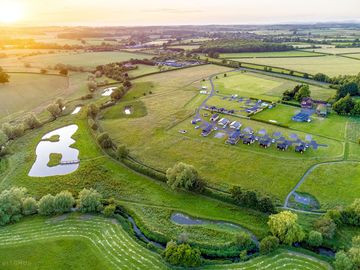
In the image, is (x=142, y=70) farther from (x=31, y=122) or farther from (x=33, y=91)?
(x=31, y=122)

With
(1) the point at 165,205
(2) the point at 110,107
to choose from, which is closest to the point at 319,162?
(1) the point at 165,205

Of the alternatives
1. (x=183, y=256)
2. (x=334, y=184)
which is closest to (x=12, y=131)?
(x=183, y=256)

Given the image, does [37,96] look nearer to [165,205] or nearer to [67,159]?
[67,159]

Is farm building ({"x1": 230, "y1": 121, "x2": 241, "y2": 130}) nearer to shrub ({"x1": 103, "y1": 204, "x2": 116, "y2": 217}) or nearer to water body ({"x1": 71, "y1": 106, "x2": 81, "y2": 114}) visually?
shrub ({"x1": 103, "y1": 204, "x2": 116, "y2": 217})

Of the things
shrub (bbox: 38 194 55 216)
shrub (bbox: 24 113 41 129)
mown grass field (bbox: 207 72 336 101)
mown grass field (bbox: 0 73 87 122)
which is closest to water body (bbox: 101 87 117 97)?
mown grass field (bbox: 0 73 87 122)

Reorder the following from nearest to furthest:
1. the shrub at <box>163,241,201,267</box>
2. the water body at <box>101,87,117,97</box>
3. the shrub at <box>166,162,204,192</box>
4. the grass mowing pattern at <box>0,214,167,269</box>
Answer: the shrub at <box>163,241,201,267</box>, the grass mowing pattern at <box>0,214,167,269</box>, the shrub at <box>166,162,204,192</box>, the water body at <box>101,87,117,97</box>

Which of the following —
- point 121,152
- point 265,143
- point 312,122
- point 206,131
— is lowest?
point 121,152
